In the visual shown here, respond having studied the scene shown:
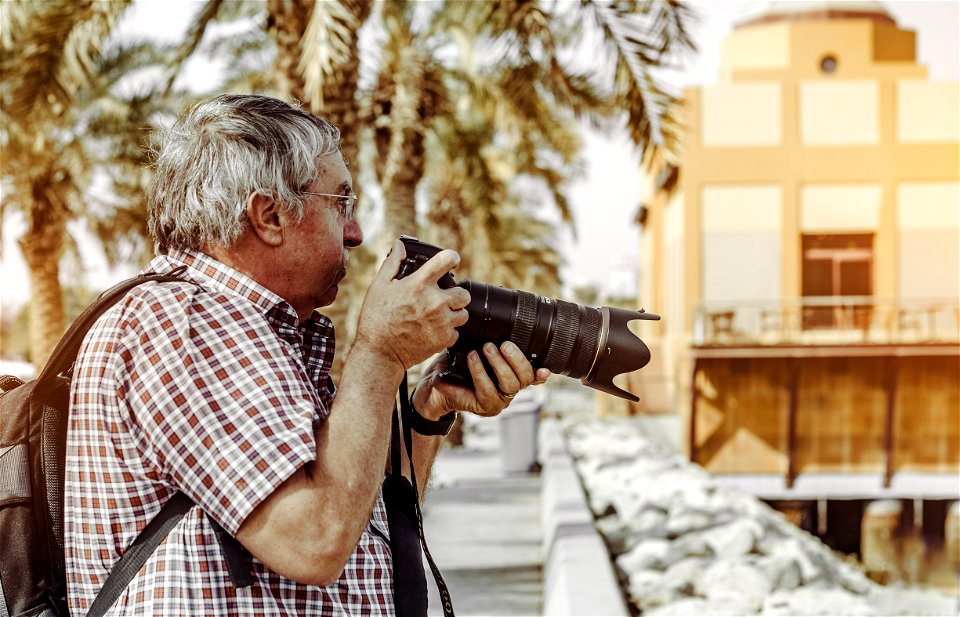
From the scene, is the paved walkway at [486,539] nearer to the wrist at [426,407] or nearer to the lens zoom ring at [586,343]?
the wrist at [426,407]

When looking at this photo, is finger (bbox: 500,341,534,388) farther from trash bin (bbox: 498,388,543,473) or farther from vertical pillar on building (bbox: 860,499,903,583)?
vertical pillar on building (bbox: 860,499,903,583)

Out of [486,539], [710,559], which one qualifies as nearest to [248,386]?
[486,539]

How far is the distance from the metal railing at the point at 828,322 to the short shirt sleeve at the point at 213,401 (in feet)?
75.9

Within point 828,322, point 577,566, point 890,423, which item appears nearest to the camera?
point 577,566

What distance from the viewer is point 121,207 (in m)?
15.8

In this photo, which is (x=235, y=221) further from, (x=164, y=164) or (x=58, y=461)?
(x=58, y=461)

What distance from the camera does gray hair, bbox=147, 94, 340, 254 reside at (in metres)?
1.74

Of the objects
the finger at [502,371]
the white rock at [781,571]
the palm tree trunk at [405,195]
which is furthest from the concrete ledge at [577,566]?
the palm tree trunk at [405,195]

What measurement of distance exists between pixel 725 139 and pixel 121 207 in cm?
1568

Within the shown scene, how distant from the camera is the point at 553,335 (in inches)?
83.8

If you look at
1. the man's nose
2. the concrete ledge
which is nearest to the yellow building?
the concrete ledge

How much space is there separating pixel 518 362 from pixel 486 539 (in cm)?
732

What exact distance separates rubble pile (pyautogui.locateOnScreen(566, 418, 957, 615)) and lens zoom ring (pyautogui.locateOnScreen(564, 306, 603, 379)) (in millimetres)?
4790

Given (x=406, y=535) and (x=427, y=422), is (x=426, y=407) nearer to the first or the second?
(x=427, y=422)
